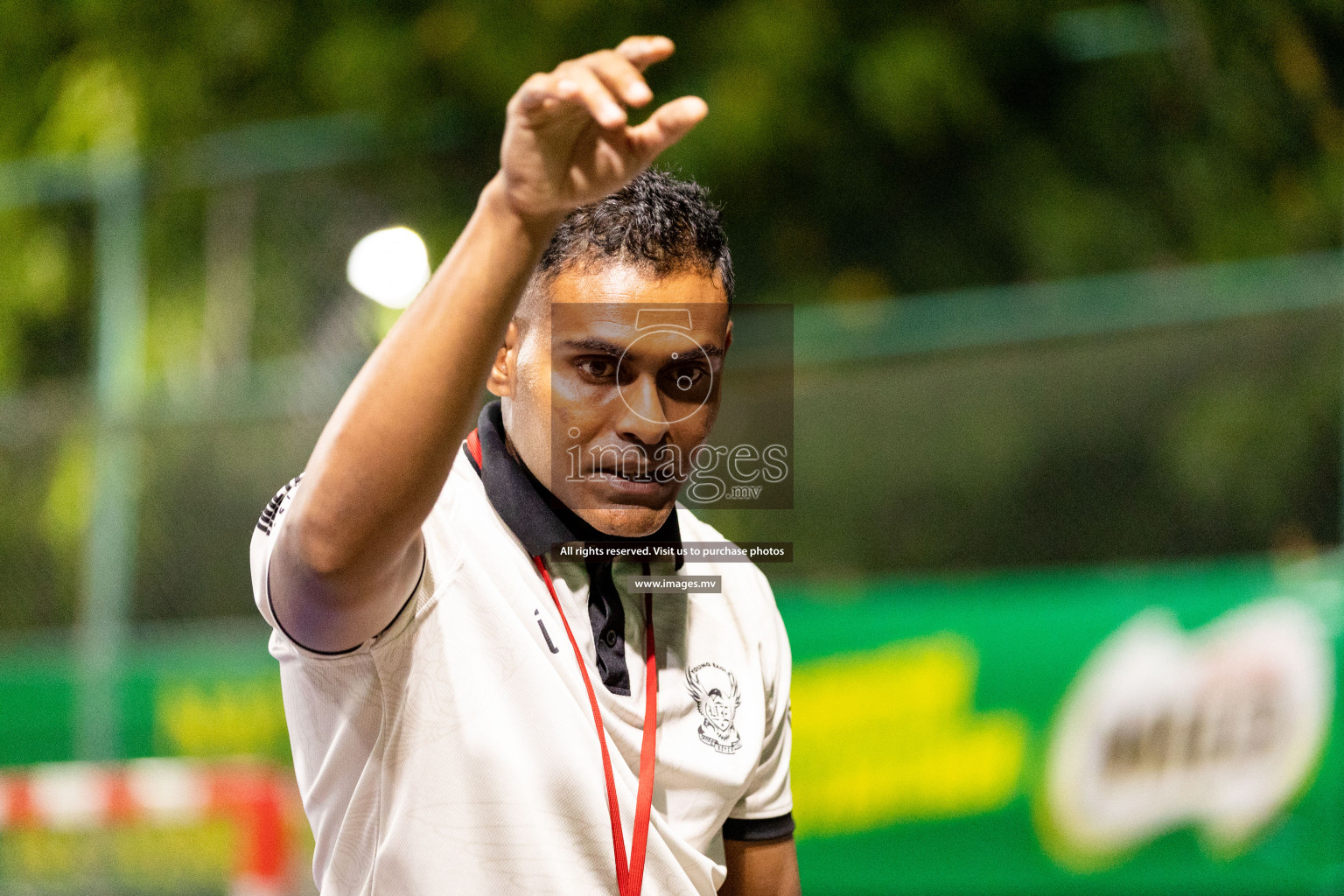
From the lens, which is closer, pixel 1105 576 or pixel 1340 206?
pixel 1105 576

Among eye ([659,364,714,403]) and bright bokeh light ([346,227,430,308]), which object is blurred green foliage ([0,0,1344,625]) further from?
eye ([659,364,714,403])

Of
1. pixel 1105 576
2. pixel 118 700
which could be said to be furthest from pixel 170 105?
pixel 1105 576

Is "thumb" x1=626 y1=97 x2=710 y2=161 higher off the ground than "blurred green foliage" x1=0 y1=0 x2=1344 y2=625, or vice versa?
"blurred green foliage" x1=0 y1=0 x2=1344 y2=625

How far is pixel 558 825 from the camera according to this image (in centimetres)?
157

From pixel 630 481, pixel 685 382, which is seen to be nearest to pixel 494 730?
pixel 630 481

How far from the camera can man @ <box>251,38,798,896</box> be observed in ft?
4.11

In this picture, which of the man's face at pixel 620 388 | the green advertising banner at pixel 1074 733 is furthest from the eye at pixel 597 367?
the green advertising banner at pixel 1074 733

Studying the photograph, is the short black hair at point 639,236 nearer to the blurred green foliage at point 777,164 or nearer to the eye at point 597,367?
the eye at point 597,367

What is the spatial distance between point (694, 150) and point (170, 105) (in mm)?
3222

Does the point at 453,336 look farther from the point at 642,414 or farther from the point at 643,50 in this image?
the point at 642,414

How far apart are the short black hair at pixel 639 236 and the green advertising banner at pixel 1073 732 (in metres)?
3.25

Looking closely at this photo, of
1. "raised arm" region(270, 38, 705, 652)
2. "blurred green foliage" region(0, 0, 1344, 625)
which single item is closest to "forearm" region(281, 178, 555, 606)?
"raised arm" region(270, 38, 705, 652)

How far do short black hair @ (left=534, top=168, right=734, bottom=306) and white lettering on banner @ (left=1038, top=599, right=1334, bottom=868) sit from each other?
324 cm

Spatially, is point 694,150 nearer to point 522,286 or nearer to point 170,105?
point 170,105
